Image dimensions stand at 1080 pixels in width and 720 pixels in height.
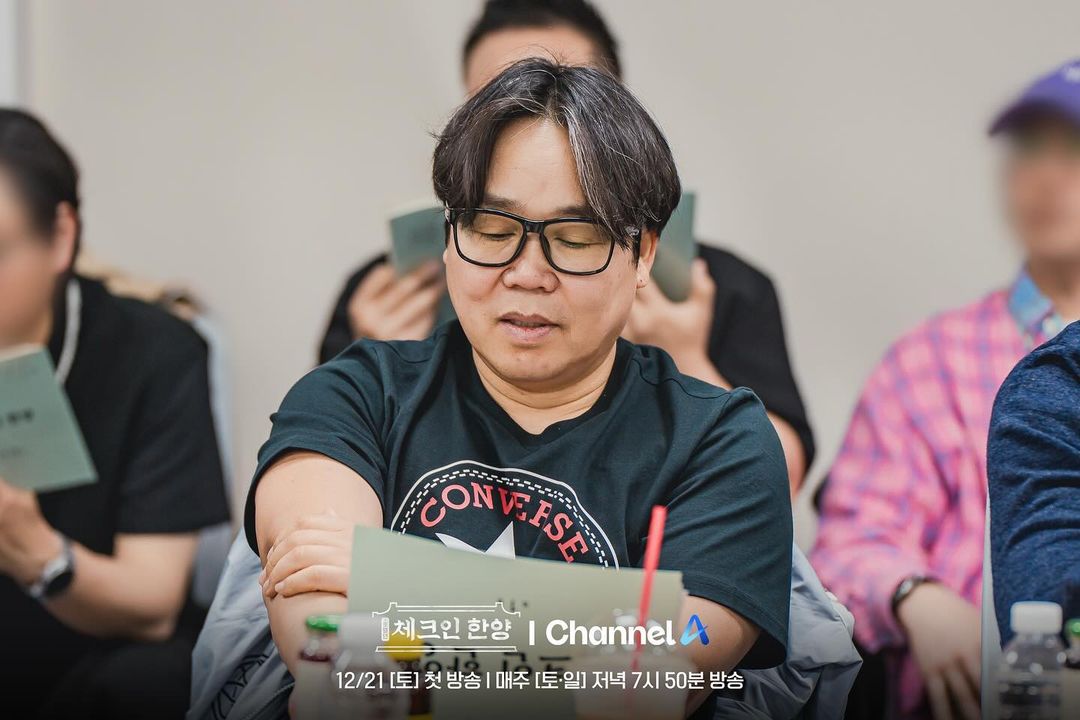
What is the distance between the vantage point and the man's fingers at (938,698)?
5.28 feet

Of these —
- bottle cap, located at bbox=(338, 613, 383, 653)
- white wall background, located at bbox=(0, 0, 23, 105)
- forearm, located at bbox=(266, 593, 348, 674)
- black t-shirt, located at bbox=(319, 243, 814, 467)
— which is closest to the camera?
bottle cap, located at bbox=(338, 613, 383, 653)

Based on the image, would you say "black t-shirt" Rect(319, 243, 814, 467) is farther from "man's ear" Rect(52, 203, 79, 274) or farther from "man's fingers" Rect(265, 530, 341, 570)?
"man's fingers" Rect(265, 530, 341, 570)

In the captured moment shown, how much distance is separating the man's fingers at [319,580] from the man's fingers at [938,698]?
878mm

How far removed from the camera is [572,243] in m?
1.26

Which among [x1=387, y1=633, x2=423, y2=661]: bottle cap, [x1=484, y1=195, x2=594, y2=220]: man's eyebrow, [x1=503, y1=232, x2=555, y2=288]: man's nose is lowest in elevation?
[x1=387, y1=633, x2=423, y2=661]: bottle cap

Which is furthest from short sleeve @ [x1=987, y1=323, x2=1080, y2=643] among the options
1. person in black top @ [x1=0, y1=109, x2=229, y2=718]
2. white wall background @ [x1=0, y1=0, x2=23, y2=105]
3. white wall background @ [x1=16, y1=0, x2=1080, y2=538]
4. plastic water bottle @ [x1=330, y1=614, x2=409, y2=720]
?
white wall background @ [x1=0, y1=0, x2=23, y2=105]

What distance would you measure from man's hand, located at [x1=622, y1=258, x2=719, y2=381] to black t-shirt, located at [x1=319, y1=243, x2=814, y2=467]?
3 cm

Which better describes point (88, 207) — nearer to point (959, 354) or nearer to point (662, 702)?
point (959, 354)

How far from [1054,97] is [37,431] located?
5.09 ft

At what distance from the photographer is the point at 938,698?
5.32 feet

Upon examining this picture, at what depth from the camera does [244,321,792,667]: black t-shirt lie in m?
1.22

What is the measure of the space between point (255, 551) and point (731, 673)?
19.9 inches

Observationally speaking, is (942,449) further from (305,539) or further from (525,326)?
(305,539)

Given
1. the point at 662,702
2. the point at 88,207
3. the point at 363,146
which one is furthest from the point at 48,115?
the point at 662,702
